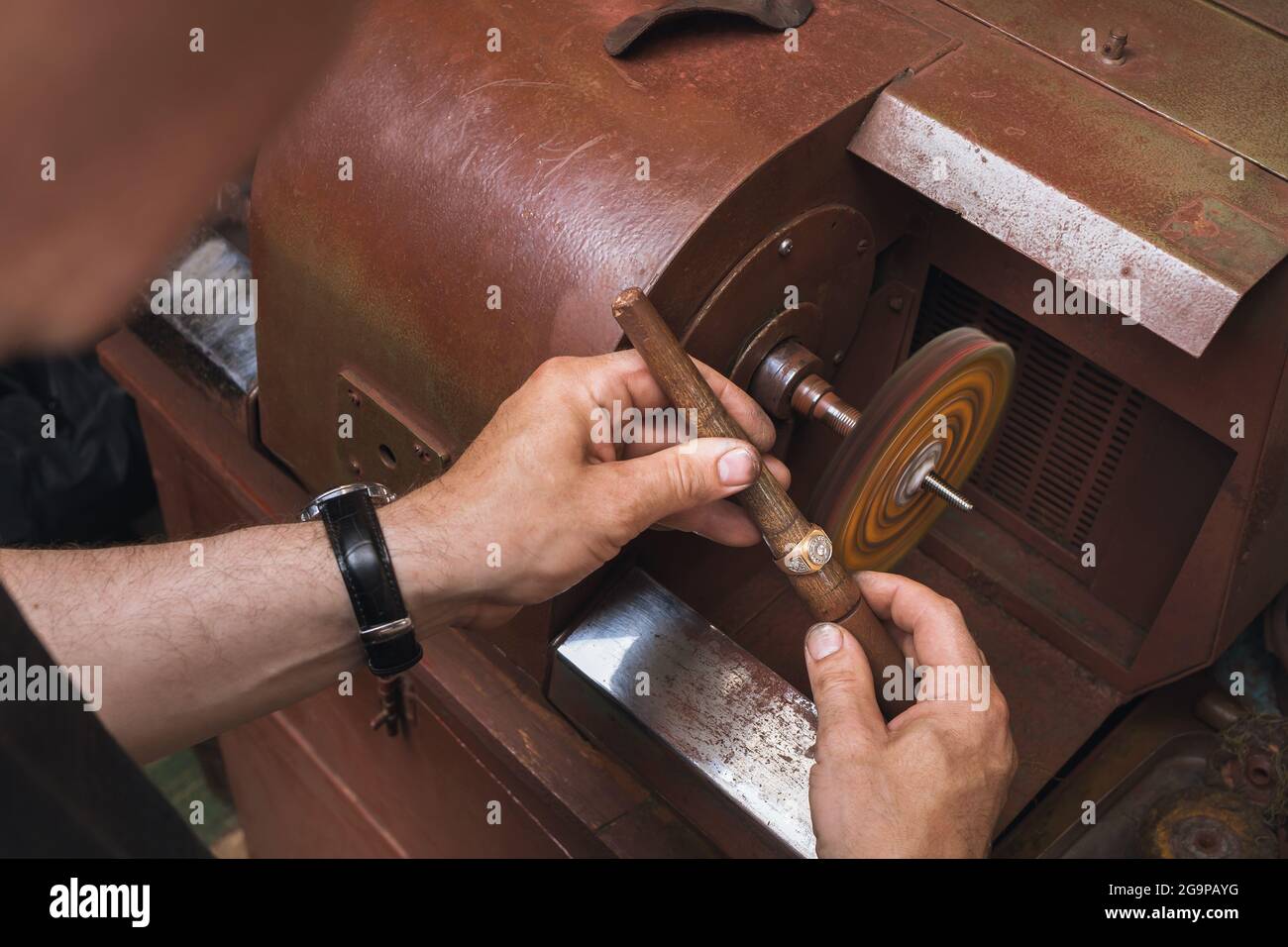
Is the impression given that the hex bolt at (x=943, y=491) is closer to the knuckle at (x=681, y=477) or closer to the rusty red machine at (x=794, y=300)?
the rusty red machine at (x=794, y=300)

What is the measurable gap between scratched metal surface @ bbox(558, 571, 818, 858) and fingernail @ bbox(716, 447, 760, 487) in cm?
23

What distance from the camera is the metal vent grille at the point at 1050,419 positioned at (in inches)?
48.6

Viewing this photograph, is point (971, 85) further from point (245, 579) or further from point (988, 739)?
point (245, 579)

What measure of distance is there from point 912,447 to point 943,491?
8 centimetres

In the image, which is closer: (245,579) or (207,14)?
(245,579)

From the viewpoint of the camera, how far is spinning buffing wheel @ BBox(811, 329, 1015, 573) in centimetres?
101

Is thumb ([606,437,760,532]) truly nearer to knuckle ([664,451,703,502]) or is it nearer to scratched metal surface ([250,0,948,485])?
knuckle ([664,451,703,502])

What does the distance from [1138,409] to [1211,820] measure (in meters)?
0.47

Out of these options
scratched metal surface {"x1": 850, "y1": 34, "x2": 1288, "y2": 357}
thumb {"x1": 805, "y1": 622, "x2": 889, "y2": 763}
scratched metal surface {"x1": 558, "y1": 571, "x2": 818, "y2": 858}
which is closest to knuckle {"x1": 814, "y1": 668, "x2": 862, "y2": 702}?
thumb {"x1": 805, "y1": 622, "x2": 889, "y2": 763}

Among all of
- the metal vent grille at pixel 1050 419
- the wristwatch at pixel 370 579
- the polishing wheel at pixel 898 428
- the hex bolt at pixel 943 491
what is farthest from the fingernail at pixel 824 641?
the metal vent grille at pixel 1050 419

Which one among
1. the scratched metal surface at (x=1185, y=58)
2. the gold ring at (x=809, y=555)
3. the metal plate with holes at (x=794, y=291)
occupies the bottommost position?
the gold ring at (x=809, y=555)

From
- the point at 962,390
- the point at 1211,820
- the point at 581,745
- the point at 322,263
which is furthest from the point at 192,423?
the point at 1211,820

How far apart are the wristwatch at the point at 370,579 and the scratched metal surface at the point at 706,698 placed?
0.59ft

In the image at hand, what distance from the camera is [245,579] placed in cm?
100
